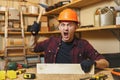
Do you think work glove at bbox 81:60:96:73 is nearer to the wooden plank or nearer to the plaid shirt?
the wooden plank

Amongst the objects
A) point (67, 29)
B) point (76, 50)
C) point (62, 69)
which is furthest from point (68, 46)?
point (62, 69)

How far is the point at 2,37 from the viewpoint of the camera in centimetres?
404

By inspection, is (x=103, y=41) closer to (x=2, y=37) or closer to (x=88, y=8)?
(x=88, y=8)

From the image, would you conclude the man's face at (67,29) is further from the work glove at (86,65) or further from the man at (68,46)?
the work glove at (86,65)

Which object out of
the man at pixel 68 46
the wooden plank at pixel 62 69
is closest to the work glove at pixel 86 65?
the wooden plank at pixel 62 69

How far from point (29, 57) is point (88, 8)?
1729 mm

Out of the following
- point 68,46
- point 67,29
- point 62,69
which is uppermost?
point 67,29

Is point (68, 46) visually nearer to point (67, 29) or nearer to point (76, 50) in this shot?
point (76, 50)

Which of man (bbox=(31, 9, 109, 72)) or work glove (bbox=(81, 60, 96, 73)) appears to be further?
man (bbox=(31, 9, 109, 72))

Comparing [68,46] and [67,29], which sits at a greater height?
[67,29]

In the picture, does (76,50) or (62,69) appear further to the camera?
(76,50)

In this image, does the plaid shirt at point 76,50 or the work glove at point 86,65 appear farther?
the plaid shirt at point 76,50

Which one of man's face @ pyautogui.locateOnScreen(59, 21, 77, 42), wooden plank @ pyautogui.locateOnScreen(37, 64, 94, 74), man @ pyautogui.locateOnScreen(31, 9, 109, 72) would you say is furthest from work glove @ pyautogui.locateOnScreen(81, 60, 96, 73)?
man's face @ pyautogui.locateOnScreen(59, 21, 77, 42)

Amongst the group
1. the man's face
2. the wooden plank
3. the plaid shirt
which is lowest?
the wooden plank
